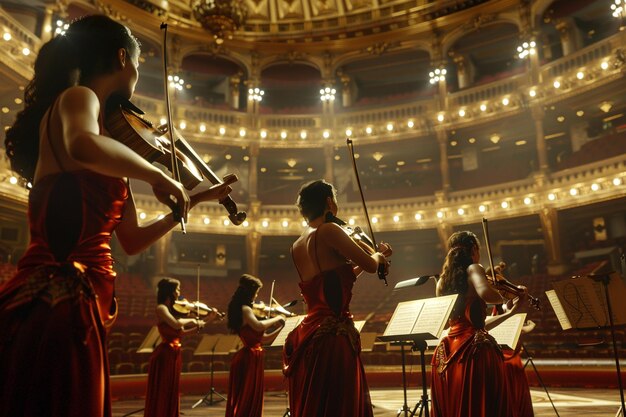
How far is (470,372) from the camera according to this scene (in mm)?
3383

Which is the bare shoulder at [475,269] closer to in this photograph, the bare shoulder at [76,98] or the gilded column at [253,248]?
the bare shoulder at [76,98]

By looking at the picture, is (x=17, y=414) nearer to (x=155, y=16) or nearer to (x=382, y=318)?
(x=382, y=318)

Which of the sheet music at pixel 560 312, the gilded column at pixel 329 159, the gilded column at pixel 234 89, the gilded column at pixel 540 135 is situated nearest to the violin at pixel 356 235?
the sheet music at pixel 560 312

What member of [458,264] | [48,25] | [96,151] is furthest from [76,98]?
[48,25]

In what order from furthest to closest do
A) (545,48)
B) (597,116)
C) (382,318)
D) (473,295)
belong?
1. (545,48)
2. (597,116)
3. (382,318)
4. (473,295)

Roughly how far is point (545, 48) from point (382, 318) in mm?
13508

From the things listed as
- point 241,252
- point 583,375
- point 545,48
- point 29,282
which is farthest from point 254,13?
point 29,282

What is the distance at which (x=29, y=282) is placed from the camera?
1.28 meters

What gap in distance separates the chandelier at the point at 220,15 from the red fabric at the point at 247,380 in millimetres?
14338

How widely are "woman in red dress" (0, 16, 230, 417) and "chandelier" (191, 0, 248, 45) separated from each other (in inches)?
653

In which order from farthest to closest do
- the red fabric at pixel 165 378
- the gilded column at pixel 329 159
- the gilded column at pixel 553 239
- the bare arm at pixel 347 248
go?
the gilded column at pixel 329 159 < the gilded column at pixel 553 239 < the red fabric at pixel 165 378 < the bare arm at pixel 347 248

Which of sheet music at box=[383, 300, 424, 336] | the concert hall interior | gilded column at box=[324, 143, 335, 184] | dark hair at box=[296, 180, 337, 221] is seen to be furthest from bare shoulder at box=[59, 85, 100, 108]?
gilded column at box=[324, 143, 335, 184]

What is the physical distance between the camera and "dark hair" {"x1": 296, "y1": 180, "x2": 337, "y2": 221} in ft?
9.37

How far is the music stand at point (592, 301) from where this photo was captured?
3.75m
